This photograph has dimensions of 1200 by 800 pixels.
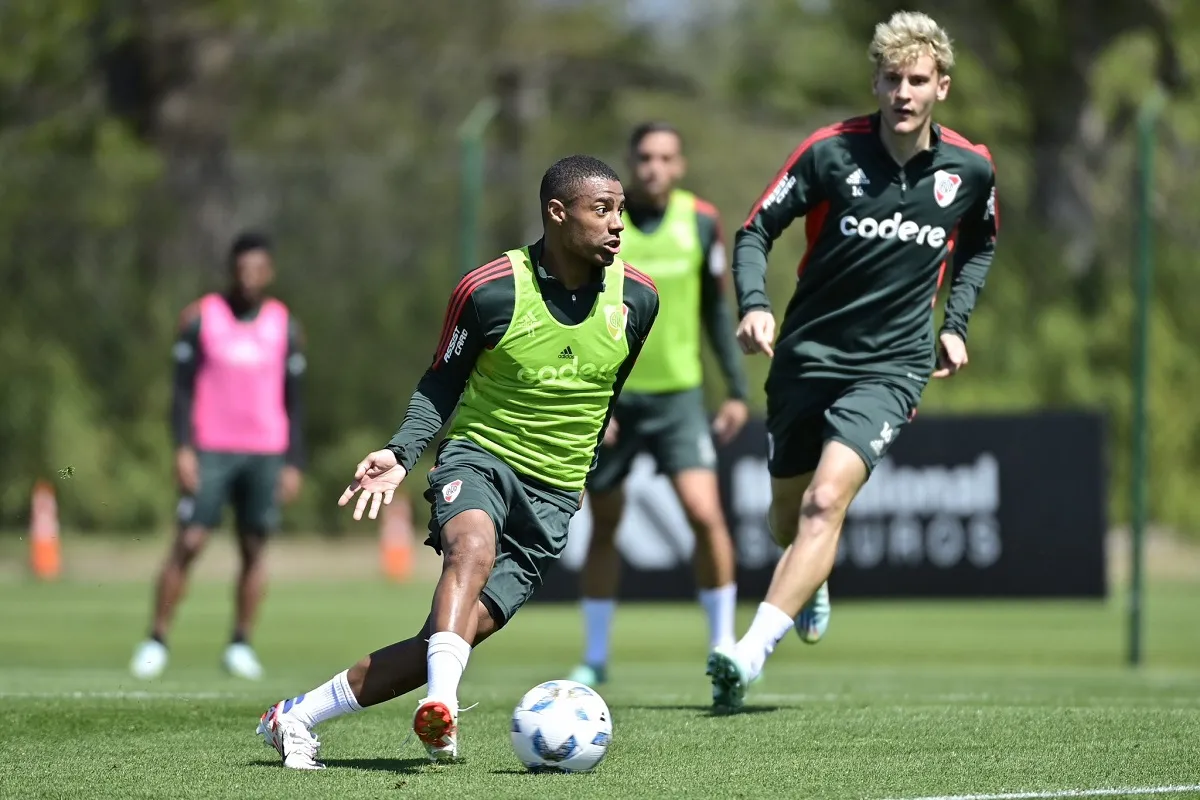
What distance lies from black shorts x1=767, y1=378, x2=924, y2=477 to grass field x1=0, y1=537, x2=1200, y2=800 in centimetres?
94

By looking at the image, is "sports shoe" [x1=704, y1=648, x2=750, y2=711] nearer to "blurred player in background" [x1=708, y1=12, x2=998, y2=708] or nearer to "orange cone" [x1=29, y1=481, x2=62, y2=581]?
"blurred player in background" [x1=708, y1=12, x2=998, y2=708]

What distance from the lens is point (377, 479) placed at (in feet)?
18.4

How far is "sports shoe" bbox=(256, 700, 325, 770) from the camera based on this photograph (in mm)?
5766

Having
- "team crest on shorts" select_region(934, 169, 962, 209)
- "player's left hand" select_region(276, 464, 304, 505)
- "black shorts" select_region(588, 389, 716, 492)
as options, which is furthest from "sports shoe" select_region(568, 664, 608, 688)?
"team crest on shorts" select_region(934, 169, 962, 209)

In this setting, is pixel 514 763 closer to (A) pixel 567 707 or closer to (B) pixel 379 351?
(A) pixel 567 707

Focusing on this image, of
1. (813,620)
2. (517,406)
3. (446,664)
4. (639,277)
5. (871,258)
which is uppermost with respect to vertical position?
Result: (871,258)

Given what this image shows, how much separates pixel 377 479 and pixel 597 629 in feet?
14.9

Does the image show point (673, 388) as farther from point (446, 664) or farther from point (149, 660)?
point (446, 664)

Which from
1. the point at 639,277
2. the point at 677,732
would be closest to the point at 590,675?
the point at 677,732

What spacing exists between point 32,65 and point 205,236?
4.36 metres

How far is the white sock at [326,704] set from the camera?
19.0 ft

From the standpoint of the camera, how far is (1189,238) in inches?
751

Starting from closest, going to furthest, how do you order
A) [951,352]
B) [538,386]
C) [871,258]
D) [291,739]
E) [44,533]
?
[291,739] < [538,386] < [871,258] < [951,352] < [44,533]

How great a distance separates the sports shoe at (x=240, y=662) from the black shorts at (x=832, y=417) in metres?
4.53
